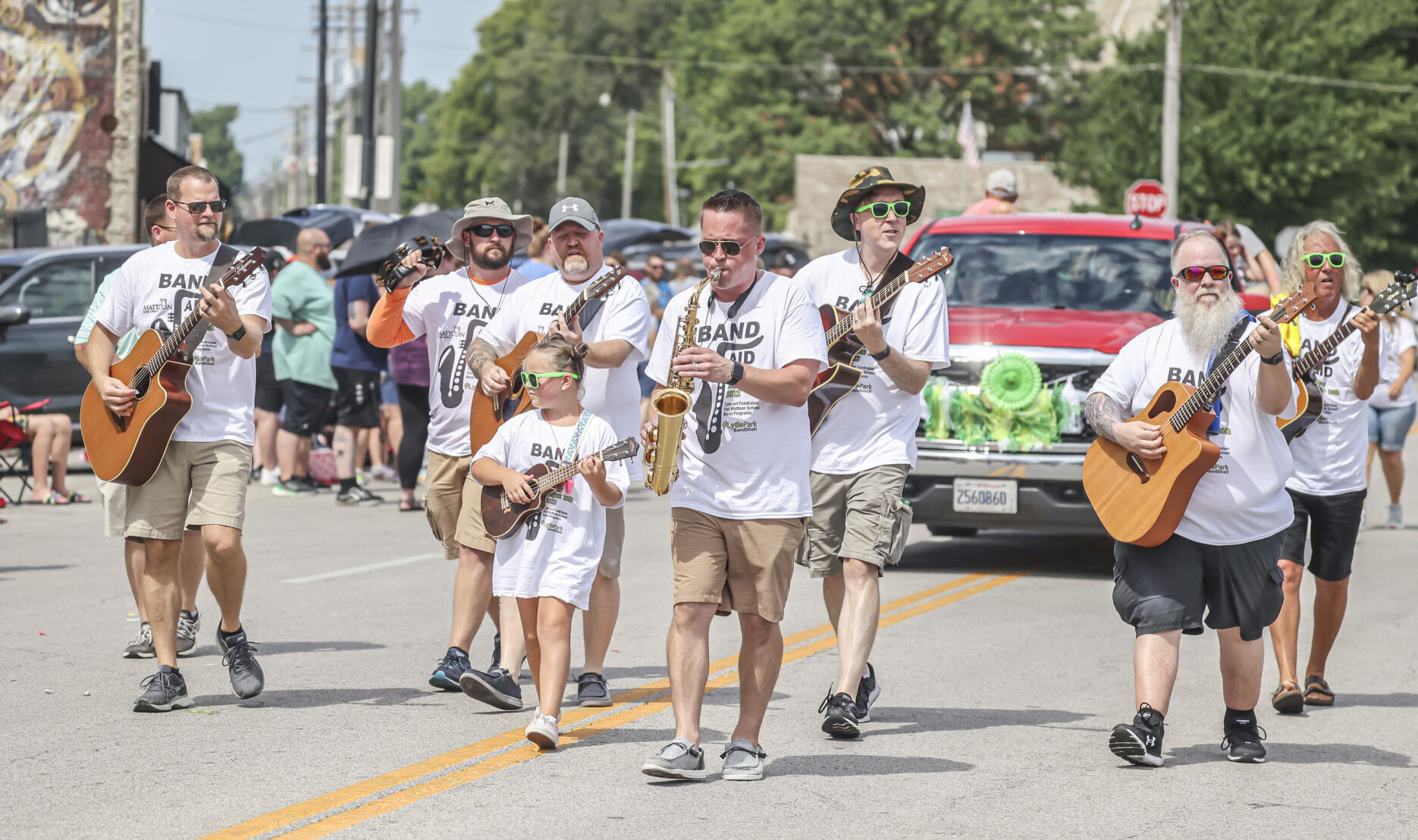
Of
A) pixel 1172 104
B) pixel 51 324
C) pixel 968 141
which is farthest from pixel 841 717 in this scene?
pixel 968 141

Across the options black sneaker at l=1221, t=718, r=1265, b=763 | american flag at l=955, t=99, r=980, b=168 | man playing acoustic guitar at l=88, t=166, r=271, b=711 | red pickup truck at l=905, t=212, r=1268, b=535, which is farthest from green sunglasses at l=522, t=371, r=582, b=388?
american flag at l=955, t=99, r=980, b=168

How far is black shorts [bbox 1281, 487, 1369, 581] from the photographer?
7852 millimetres

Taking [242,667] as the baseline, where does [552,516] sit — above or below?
above

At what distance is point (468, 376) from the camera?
793 cm

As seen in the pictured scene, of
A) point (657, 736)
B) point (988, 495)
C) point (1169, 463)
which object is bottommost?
point (657, 736)

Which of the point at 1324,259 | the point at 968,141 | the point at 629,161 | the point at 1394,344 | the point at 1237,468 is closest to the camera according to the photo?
the point at 1237,468

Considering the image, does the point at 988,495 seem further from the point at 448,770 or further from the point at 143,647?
the point at 448,770

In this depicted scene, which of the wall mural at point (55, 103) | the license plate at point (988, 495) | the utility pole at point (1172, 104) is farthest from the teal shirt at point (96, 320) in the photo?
the utility pole at point (1172, 104)

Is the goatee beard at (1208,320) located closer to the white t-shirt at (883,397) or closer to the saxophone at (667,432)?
the white t-shirt at (883,397)

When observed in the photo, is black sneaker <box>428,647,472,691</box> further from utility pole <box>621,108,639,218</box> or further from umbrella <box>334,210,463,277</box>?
utility pole <box>621,108,639,218</box>

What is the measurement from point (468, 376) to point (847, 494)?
5.79 ft

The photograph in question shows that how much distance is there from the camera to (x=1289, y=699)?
25.1ft

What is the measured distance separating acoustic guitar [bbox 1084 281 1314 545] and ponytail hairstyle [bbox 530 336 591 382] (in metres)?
1.96

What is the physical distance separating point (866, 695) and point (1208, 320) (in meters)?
2.00
